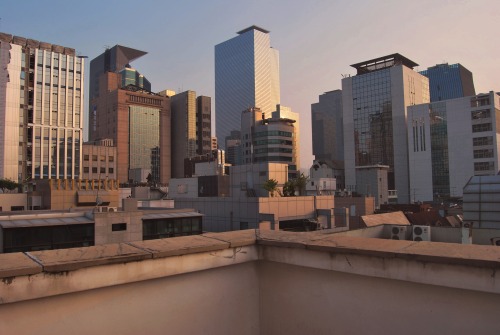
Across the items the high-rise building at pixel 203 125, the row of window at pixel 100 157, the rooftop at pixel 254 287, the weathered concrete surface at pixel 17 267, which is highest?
the high-rise building at pixel 203 125

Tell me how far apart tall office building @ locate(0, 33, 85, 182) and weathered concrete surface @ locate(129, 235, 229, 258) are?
10905 cm

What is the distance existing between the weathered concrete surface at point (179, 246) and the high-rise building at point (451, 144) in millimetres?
104610

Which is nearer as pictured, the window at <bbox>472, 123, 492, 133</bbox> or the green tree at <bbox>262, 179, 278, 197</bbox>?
the green tree at <bbox>262, 179, 278, 197</bbox>

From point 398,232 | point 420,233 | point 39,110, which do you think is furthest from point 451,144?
point 39,110

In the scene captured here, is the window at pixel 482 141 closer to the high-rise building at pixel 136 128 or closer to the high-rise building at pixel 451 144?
the high-rise building at pixel 451 144

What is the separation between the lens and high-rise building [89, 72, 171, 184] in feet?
525

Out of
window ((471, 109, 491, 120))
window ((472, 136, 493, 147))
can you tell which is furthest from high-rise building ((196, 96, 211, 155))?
window ((471, 109, 491, 120))

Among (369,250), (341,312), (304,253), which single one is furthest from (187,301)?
(369,250)

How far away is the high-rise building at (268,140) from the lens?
141 metres

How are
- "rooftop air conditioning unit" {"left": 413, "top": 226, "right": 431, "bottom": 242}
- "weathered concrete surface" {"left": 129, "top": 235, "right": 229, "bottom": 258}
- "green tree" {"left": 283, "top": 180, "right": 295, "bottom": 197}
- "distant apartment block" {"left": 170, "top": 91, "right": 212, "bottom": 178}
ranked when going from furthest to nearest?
"distant apartment block" {"left": 170, "top": 91, "right": 212, "bottom": 178}, "green tree" {"left": 283, "top": 180, "right": 295, "bottom": 197}, "rooftop air conditioning unit" {"left": 413, "top": 226, "right": 431, "bottom": 242}, "weathered concrete surface" {"left": 129, "top": 235, "right": 229, "bottom": 258}

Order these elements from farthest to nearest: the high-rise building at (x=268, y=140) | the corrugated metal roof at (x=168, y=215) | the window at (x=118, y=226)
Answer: the high-rise building at (x=268, y=140), the corrugated metal roof at (x=168, y=215), the window at (x=118, y=226)

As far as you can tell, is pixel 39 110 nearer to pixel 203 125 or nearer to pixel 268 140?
pixel 268 140

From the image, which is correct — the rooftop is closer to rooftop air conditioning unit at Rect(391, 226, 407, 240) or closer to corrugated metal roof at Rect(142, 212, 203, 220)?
rooftop air conditioning unit at Rect(391, 226, 407, 240)

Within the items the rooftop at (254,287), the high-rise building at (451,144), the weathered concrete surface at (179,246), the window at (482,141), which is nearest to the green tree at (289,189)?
the rooftop at (254,287)
